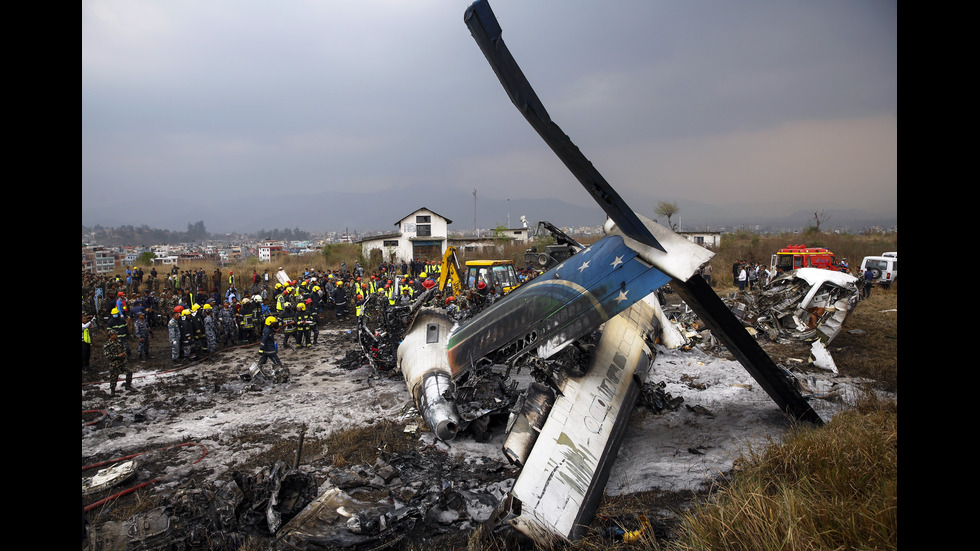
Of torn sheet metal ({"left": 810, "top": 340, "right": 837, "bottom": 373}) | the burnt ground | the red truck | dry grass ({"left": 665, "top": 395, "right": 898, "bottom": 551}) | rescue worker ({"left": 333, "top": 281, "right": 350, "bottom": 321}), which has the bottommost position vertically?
the burnt ground

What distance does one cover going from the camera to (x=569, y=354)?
7133 mm

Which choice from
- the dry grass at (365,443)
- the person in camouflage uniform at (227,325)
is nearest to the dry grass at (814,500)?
the dry grass at (365,443)

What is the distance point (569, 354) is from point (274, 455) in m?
5.57

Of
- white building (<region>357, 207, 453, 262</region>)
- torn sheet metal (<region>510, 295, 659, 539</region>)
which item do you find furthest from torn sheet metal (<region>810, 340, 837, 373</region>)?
white building (<region>357, 207, 453, 262</region>)

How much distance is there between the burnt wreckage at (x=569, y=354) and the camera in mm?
4941

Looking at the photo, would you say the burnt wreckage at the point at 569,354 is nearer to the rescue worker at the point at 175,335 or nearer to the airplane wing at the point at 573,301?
the airplane wing at the point at 573,301

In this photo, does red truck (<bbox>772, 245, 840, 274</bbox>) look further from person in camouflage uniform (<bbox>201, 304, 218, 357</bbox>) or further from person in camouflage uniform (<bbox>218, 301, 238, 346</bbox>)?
person in camouflage uniform (<bbox>201, 304, 218, 357</bbox>)

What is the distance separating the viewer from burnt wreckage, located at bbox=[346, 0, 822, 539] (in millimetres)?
4941

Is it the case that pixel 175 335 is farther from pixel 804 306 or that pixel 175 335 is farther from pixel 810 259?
pixel 810 259

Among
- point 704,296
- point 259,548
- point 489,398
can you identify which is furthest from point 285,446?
point 704,296

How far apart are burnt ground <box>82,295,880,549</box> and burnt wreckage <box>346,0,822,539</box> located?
0.54 meters

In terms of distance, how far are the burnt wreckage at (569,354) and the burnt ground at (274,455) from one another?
1.77ft
